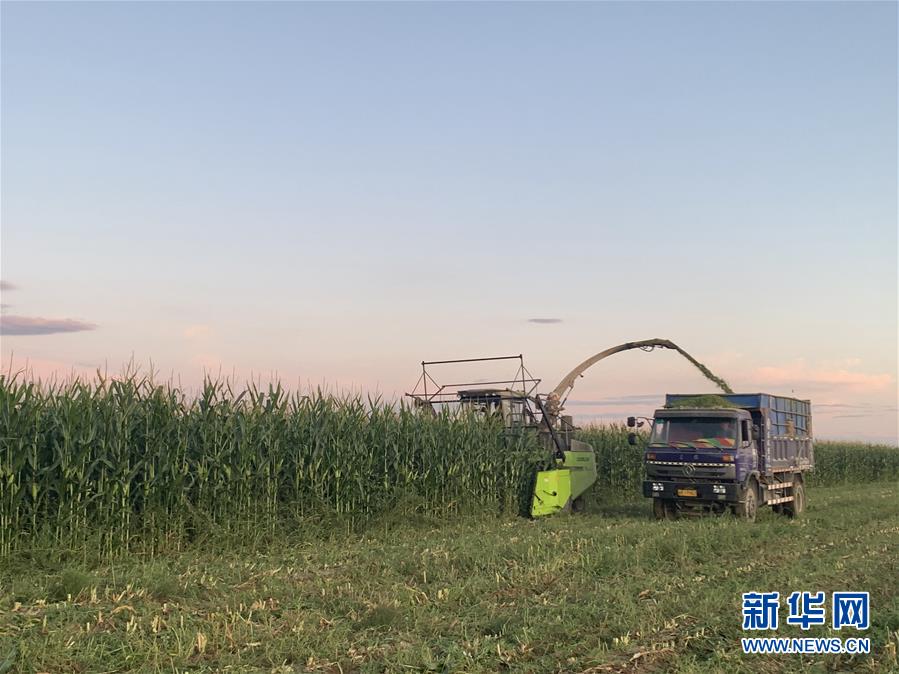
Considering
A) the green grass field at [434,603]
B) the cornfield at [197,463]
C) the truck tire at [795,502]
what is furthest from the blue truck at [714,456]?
the cornfield at [197,463]

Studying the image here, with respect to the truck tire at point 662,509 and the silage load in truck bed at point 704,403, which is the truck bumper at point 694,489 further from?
the silage load in truck bed at point 704,403

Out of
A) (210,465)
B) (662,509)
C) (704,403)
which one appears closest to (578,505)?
(662,509)

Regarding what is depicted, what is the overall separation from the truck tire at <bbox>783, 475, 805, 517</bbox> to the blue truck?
113 cm

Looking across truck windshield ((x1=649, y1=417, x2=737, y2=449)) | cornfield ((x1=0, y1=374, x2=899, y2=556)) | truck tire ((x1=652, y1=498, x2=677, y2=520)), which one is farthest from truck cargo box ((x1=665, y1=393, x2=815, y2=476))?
cornfield ((x1=0, y1=374, x2=899, y2=556))

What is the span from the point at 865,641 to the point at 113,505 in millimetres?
10360

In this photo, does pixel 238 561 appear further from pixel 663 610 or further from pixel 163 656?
pixel 663 610

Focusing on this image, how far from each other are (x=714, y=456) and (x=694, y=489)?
905 mm

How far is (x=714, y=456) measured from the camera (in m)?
17.5

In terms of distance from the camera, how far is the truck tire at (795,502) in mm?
20578

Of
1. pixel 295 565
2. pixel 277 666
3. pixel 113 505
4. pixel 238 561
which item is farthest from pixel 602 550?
pixel 113 505

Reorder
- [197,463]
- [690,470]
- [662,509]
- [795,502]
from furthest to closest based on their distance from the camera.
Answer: [795,502] < [662,509] < [690,470] < [197,463]

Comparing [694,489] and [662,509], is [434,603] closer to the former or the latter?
[694,489]

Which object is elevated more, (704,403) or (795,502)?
(704,403)

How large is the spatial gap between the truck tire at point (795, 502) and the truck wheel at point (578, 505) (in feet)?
17.7
